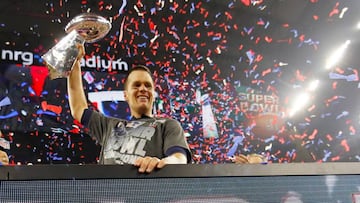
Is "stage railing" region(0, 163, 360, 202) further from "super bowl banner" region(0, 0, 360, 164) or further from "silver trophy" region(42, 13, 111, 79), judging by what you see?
"super bowl banner" region(0, 0, 360, 164)

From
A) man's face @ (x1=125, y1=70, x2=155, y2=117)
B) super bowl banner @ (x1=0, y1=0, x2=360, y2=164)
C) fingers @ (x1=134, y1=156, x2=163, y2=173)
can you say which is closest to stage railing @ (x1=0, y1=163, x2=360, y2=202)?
fingers @ (x1=134, y1=156, x2=163, y2=173)

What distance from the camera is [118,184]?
59 centimetres

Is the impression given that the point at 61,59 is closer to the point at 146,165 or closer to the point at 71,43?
the point at 71,43

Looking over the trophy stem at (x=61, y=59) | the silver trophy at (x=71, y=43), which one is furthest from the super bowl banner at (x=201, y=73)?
the trophy stem at (x=61, y=59)

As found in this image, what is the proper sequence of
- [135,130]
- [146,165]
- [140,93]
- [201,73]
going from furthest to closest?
1. [201,73]
2. [140,93]
3. [135,130]
4. [146,165]

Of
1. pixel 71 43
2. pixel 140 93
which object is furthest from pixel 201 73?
pixel 71 43

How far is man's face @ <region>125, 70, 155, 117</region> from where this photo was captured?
1405 mm

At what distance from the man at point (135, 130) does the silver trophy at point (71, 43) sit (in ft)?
0.17

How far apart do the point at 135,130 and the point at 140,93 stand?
21 centimetres

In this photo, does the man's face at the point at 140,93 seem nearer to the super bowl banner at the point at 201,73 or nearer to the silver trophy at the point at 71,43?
the silver trophy at the point at 71,43

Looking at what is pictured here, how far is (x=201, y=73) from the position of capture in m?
3.20

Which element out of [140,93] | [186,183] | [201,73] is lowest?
[186,183]

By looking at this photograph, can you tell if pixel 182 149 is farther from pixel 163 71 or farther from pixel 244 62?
pixel 244 62

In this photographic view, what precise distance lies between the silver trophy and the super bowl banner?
5.23 feet
